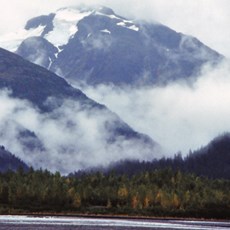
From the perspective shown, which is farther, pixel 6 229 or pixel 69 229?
pixel 69 229

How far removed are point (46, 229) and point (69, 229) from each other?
28.3 ft

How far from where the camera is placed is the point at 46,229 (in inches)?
7505

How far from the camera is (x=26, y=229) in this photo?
19125cm

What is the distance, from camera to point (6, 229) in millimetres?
183500

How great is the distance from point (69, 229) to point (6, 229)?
20280mm

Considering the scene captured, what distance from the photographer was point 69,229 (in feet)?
647

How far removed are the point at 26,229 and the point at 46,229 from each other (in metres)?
5.30

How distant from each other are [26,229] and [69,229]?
40.5ft

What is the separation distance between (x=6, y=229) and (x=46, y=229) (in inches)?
464
